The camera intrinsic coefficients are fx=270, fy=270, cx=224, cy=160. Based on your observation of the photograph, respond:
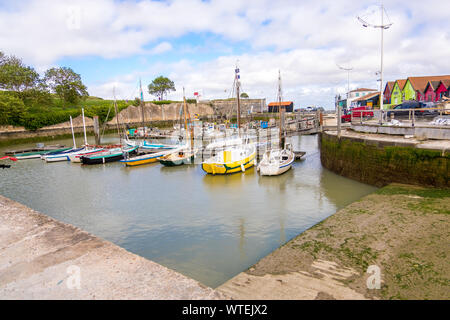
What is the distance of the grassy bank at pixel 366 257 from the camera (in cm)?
498

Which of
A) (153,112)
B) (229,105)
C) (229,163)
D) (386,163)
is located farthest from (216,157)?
(229,105)

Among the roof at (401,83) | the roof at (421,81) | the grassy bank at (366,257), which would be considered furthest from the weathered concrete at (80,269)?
the roof at (401,83)

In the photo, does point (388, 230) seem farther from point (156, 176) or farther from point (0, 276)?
point (156, 176)

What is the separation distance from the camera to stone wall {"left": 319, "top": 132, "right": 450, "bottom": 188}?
11445mm

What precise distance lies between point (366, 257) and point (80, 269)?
595 cm

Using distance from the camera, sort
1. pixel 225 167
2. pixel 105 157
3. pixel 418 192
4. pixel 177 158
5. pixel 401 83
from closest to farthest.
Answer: pixel 418 192, pixel 225 167, pixel 177 158, pixel 105 157, pixel 401 83

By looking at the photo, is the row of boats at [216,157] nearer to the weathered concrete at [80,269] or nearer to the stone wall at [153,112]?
the weathered concrete at [80,269]

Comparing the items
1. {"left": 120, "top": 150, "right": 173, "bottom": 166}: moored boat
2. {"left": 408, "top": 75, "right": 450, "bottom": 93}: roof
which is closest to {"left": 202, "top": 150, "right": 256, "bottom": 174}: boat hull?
{"left": 120, "top": 150, "right": 173, "bottom": 166}: moored boat

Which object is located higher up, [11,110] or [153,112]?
[153,112]

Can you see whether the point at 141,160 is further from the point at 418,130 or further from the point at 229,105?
the point at 229,105

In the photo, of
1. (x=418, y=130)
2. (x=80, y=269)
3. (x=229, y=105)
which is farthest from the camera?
(x=229, y=105)

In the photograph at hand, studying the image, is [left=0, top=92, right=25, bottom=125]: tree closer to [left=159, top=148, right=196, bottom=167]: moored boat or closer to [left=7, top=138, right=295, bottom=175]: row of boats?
[left=7, top=138, right=295, bottom=175]: row of boats

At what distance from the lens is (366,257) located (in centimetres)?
626
